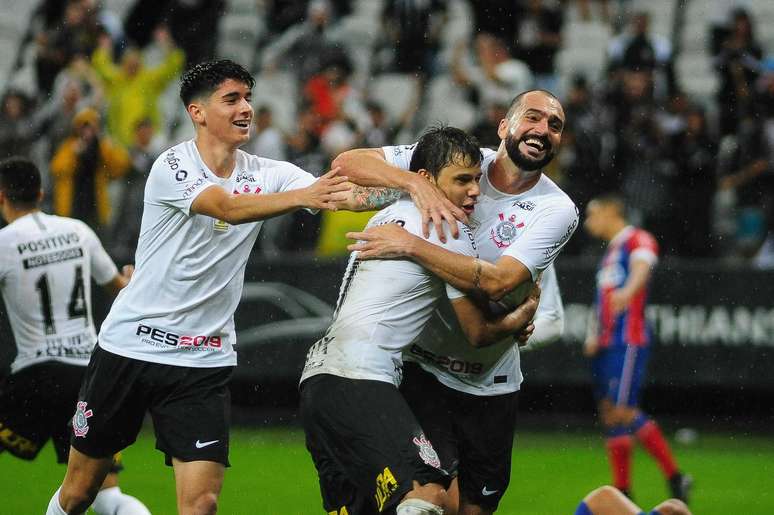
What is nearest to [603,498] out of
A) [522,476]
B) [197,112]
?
[197,112]

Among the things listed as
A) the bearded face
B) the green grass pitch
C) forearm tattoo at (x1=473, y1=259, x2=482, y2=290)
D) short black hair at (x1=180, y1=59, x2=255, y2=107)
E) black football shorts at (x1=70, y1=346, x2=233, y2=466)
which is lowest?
the green grass pitch

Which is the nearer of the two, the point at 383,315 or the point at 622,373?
the point at 383,315

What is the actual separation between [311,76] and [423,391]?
9.81m

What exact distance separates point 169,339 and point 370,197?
3.85ft

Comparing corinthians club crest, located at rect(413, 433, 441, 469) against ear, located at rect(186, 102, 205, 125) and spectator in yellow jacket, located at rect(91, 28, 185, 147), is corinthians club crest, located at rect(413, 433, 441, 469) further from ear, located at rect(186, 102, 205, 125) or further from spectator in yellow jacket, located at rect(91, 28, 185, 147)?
spectator in yellow jacket, located at rect(91, 28, 185, 147)

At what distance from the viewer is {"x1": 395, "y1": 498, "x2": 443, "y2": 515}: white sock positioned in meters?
5.04

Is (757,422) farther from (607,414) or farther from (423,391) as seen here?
(423,391)

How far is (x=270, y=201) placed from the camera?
5574mm

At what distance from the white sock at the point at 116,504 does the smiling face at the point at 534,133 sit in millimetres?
2836

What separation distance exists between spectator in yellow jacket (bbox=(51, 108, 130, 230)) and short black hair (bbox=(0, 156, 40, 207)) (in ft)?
19.2

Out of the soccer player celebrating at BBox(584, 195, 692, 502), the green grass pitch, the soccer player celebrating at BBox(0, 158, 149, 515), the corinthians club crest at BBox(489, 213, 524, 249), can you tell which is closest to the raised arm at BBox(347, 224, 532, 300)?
the corinthians club crest at BBox(489, 213, 524, 249)

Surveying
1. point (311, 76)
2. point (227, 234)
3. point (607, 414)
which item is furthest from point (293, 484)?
point (311, 76)

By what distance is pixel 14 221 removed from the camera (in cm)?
754

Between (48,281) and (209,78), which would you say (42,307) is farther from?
(209,78)
